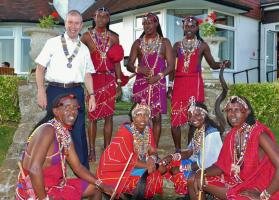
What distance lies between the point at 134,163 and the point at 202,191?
2.80 feet

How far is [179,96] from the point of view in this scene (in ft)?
22.6

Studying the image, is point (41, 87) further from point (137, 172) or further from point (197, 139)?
point (197, 139)

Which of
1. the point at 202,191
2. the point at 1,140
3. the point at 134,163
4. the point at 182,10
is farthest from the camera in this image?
the point at 182,10

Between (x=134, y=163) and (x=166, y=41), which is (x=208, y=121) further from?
(x=166, y=41)

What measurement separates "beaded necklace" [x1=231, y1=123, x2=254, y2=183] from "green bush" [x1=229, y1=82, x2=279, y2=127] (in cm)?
497

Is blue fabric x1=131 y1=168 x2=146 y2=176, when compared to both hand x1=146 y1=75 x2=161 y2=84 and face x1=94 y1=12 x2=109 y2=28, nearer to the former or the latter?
hand x1=146 y1=75 x2=161 y2=84

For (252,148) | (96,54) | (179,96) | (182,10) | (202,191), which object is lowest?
(202,191)

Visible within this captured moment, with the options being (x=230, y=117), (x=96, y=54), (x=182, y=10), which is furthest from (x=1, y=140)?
(x=182, y=10)

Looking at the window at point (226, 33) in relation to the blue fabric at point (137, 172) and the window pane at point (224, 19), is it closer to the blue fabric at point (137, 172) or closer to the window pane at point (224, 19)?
the window pane at point (224, 19)

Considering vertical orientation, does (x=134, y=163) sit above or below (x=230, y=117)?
below

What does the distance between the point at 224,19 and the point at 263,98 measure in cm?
778

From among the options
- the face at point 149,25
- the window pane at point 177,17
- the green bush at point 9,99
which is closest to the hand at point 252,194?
the face at point 149,25

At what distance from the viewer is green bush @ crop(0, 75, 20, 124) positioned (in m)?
8.84

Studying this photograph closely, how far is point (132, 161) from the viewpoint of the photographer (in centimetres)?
533
